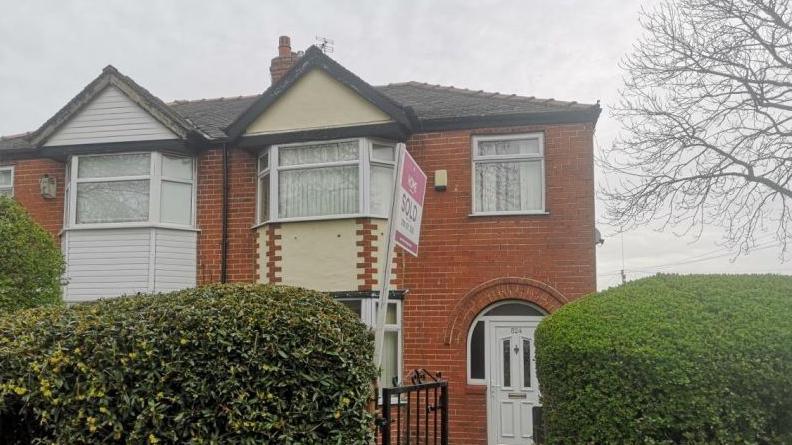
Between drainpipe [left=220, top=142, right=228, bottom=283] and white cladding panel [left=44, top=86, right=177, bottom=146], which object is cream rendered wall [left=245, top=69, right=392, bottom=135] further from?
white cladding panel [left=44, top=86, right=177, bottom=146]

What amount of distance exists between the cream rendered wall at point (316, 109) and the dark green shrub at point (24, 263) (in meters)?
4.66

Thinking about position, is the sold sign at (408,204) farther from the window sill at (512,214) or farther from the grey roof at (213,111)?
the grey roof at (213,111)

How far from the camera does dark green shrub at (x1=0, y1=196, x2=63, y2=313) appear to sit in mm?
6914

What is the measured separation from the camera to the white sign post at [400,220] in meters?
4.44

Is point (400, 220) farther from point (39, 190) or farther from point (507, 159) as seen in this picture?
point (39, 190)

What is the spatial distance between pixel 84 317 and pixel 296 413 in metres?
1.65

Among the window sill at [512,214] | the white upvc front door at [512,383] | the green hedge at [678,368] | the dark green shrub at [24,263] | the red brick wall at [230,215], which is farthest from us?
the red brick wall at [230,215]

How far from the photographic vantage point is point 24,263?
7078 mm

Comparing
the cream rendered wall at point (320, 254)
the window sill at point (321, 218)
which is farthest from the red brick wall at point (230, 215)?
the cream rendered wall at point (320, 254)

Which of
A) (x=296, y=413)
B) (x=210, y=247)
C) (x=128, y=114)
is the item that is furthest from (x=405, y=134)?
(x=296, y=413)

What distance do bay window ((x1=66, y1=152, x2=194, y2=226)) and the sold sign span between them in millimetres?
7882

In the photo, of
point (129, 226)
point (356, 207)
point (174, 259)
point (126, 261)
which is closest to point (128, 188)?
point (129, 226)

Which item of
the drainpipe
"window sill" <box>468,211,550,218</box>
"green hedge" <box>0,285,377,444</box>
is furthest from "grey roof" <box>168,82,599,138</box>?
"green hedge" <box>0,285,377,444</box>

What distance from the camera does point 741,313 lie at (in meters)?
5.08
